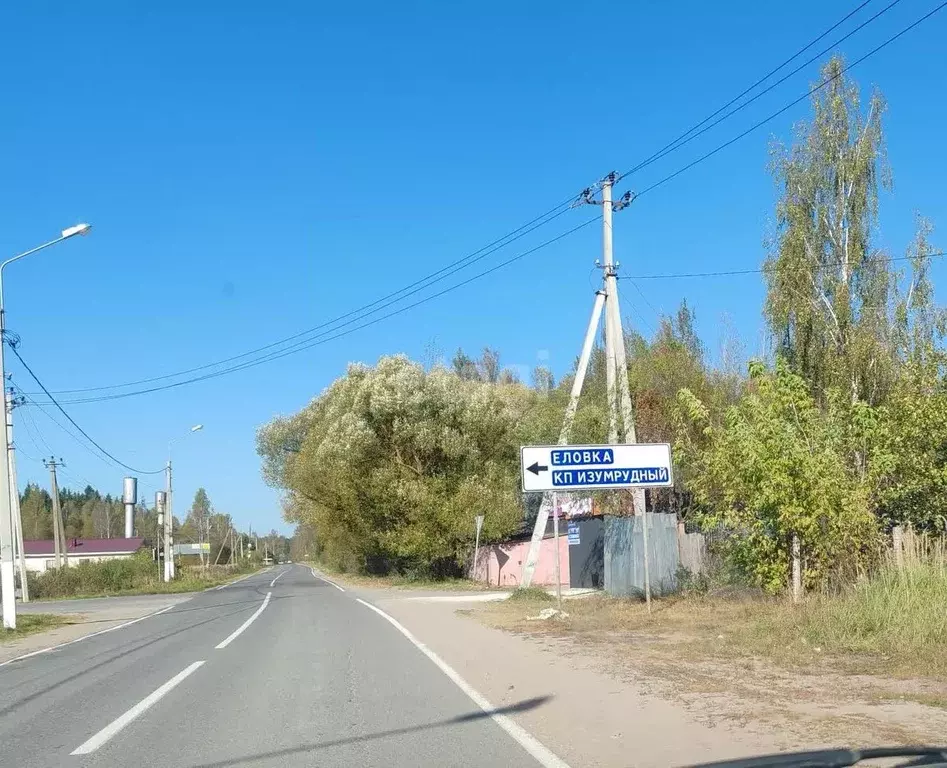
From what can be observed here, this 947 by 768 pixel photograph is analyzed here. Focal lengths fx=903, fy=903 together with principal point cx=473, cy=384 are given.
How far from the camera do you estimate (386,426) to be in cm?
4056

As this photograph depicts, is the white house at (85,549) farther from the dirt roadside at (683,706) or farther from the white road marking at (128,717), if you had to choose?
the dirt roadside at (683,706)

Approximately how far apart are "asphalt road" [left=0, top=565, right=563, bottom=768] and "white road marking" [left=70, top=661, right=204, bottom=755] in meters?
0.02

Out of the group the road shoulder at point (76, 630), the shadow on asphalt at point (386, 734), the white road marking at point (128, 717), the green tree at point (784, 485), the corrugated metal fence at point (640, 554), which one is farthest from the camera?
the corrugated metal fence at point (640, 554)

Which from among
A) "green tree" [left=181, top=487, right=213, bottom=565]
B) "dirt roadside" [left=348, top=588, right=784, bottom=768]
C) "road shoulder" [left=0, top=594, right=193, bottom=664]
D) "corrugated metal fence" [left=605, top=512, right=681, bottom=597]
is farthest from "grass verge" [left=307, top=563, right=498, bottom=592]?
"green tree" [left=181, top=487, right=213, bottom=565]

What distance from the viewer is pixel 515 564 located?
125 ft

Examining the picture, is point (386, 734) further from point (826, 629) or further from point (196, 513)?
point (196, 513)

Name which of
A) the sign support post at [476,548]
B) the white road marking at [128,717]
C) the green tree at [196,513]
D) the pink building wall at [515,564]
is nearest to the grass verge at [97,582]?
the sign support post at [476,548]

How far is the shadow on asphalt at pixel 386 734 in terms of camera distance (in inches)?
284

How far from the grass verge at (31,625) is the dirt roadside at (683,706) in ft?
47.4

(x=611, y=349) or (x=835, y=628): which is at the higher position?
(x=611, y=349)

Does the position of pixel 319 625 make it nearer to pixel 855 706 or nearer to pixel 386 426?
pixel 855 706

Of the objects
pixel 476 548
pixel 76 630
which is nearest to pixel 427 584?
pixel 476 548

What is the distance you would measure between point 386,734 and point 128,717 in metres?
3.05

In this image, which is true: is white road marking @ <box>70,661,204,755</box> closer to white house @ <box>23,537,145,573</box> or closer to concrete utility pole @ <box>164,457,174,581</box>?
concrete utility pole @ <box>164,457,174,581</box>
